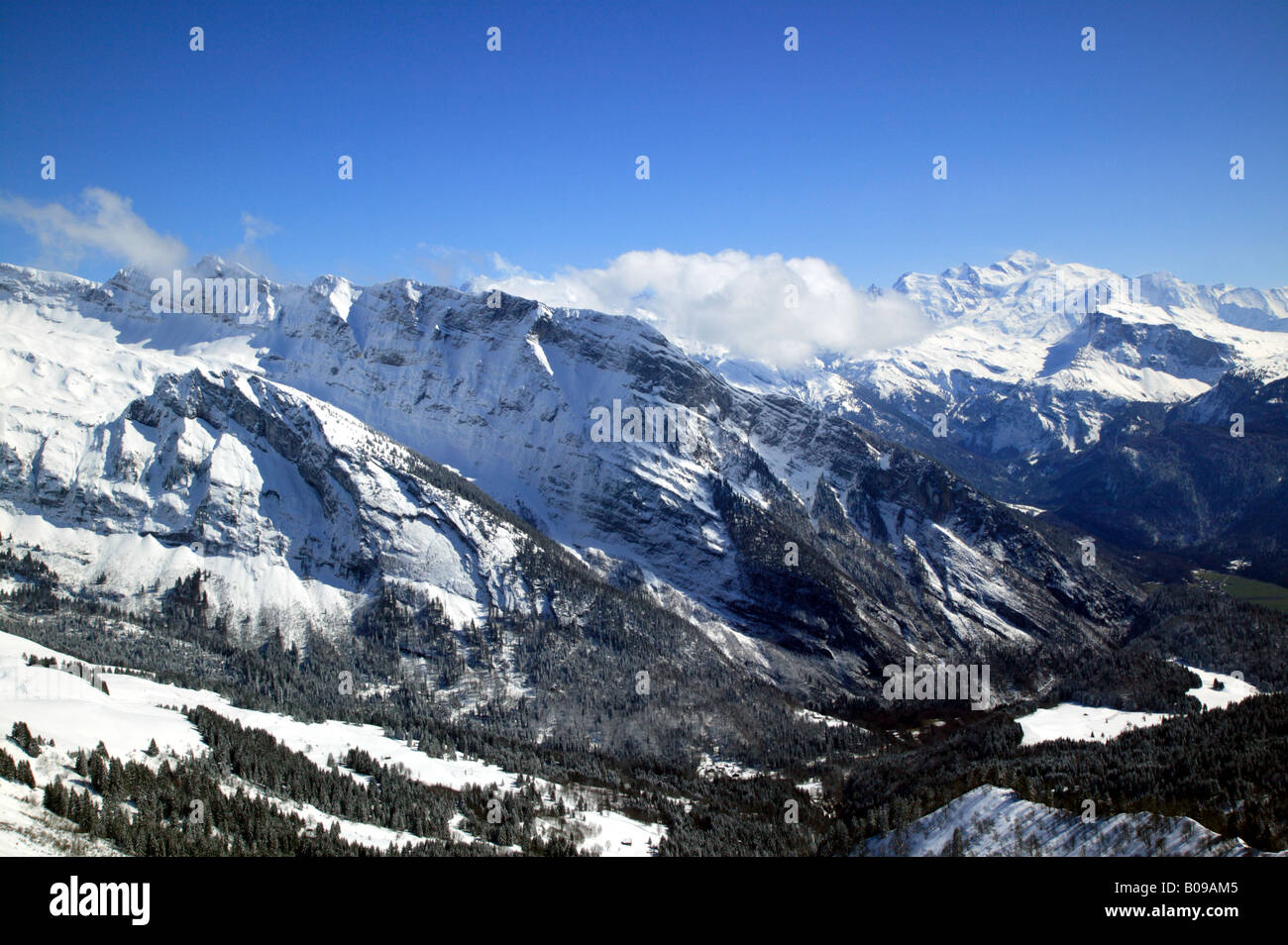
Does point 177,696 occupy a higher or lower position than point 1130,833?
higher

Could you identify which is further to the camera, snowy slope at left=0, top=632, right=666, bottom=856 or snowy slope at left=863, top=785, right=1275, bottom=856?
snowy slope at left=0, top=632, right=666, bottom=856

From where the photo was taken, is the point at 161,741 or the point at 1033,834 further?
the point at 161,741

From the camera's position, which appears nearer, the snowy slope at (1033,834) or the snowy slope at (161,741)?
the snowy slope at (1033,834)

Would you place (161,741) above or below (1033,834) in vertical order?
above

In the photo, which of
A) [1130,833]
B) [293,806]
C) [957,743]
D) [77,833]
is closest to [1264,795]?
[1130,833]

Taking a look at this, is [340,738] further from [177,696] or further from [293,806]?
[293,806]
